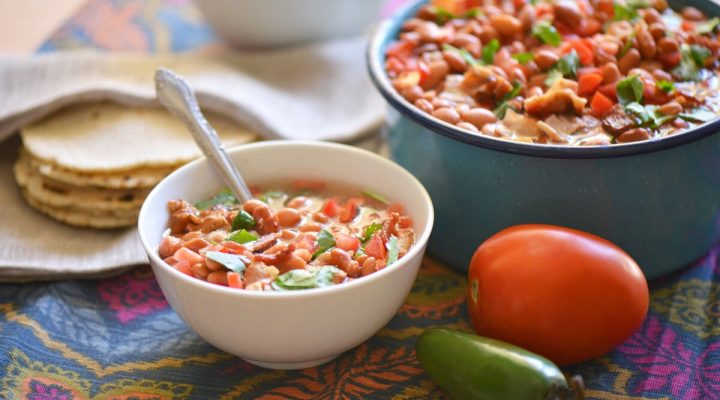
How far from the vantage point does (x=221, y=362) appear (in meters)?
2.10

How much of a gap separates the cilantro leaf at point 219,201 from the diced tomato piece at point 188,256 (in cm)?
30

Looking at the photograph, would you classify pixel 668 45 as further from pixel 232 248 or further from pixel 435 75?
pixel 232 248

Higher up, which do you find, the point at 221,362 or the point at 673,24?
the point at 673,24

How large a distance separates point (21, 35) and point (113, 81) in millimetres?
1018

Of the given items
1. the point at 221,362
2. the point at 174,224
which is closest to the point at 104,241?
the point at 174,224

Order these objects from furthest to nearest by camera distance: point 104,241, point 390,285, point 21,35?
point 21,35 → point 104,241 → point 390,285

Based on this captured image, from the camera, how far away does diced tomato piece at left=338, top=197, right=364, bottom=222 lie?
220 cm

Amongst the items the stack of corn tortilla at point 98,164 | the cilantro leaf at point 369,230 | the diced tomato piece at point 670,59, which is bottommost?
the stack of corn tortilla at point 98,164

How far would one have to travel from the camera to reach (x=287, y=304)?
1803mm

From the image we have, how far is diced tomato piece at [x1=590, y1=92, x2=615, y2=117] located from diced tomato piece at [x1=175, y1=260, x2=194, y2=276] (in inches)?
44.8

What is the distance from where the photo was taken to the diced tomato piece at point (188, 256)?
1940 mm

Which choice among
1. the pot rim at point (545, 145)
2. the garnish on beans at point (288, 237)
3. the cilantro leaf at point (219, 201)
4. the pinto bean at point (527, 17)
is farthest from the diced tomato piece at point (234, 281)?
the pinto bean at point (527, 17)

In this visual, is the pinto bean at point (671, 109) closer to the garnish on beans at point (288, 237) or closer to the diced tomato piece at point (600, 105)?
the diced tomato piece at point (600, 105)

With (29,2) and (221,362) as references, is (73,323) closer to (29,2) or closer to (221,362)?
(221,362)
